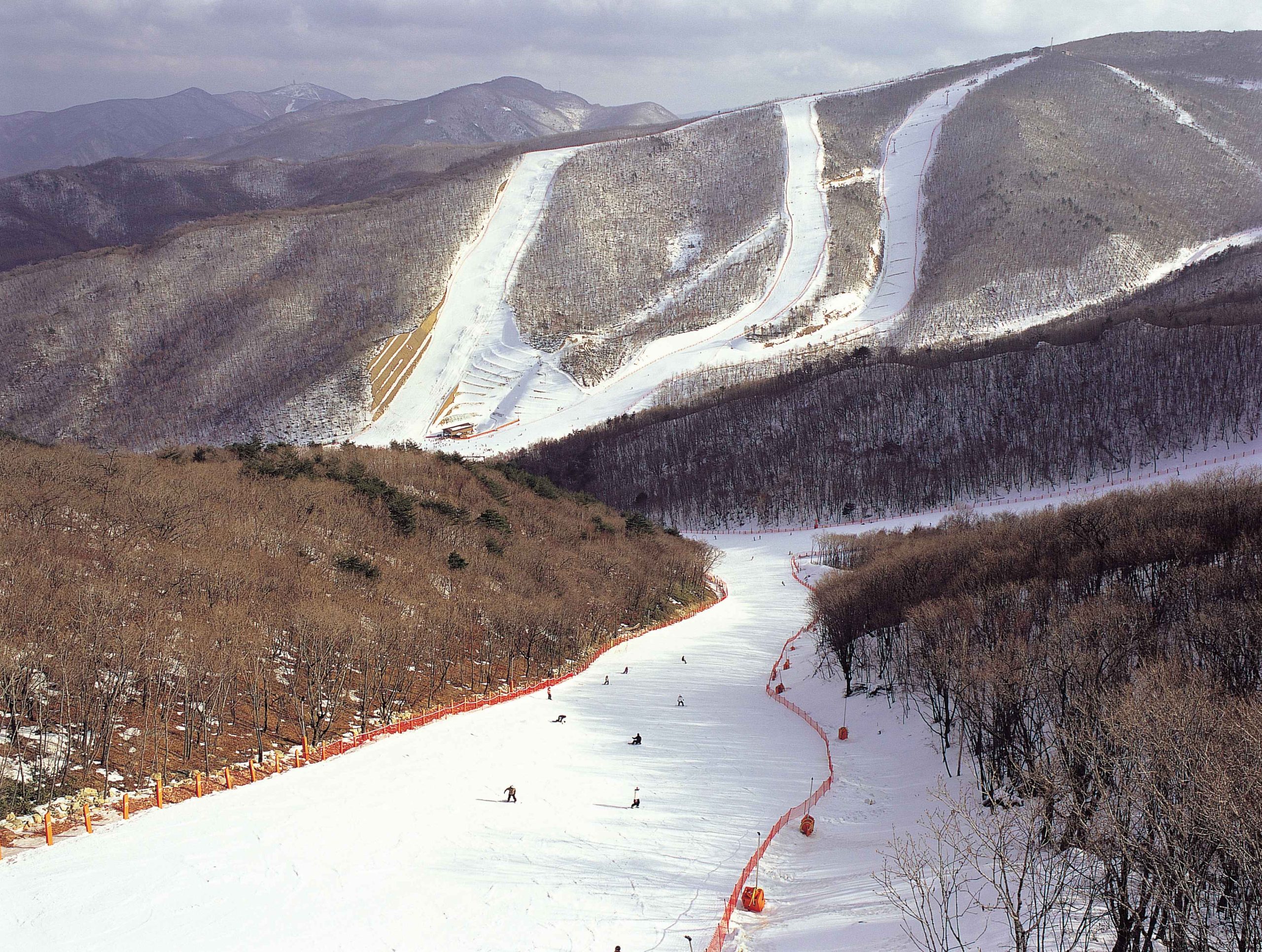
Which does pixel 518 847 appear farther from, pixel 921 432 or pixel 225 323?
pixel 225 323

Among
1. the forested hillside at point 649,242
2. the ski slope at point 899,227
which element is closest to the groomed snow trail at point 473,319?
the forested hillside at point 649,242

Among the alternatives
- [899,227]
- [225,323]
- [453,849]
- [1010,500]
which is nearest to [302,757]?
[453,849]

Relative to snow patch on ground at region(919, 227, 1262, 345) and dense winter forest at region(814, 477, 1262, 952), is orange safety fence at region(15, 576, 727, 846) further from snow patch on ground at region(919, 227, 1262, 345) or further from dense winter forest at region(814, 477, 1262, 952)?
snow patch on ground at region(919, 227, 1262, 345)

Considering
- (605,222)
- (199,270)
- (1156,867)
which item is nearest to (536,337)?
(605,222)

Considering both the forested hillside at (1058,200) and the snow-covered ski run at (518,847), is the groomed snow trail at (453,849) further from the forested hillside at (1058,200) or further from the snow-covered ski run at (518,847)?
the forested hillside at (1058,200)

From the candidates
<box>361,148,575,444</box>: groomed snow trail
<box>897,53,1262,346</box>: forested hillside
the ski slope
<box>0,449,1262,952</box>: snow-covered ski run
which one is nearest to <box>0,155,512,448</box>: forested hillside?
<box>361,148,575,444</box>: groomed snow trail

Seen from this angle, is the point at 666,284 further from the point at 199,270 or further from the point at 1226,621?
the point at 1226,621

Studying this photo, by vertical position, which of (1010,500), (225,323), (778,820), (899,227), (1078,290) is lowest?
(1010,500)
